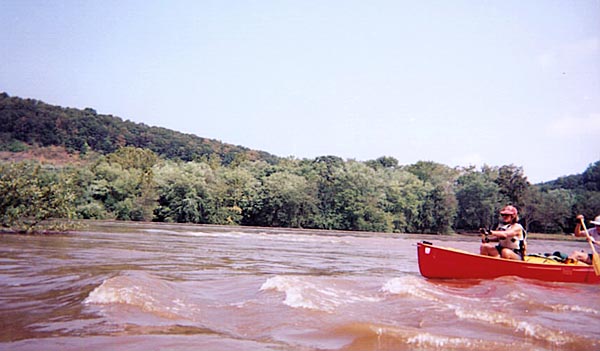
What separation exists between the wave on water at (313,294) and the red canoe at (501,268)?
9.27 ft

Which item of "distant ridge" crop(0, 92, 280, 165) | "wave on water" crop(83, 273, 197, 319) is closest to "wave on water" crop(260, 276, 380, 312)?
"wave on water" crop(83, 273, 197, 319)

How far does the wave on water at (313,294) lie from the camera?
7062mm

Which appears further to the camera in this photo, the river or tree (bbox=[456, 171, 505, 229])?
tree (bbox=[456, 171, 505, 229])

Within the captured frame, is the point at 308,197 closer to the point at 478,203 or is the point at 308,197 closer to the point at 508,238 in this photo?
the point at 478,203

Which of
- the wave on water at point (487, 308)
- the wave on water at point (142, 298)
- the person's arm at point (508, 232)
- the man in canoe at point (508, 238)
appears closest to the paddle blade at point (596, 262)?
the man in canoe at point (508, 238)

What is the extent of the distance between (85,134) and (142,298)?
3908 inches

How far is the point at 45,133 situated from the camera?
9038cm

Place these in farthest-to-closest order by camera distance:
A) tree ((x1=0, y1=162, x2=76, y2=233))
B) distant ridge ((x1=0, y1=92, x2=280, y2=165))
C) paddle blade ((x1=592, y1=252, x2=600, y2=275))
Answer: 1. distant ridge ((x1=0, y1=92, x2=280, y2=165))
2. tree ((x1=0, y1=162, x2=76, y2=233))
3. paddle blade ((x1=592, y1=252, x2=600, y2=275))

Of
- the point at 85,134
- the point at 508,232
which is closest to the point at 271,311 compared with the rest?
the point at 508,232

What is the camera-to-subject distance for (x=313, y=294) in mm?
7742

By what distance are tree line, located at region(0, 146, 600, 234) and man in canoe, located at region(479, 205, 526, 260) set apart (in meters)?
44.0

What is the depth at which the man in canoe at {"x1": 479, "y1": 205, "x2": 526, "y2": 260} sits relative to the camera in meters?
10.5

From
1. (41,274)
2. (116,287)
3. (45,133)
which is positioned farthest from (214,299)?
(45,133)

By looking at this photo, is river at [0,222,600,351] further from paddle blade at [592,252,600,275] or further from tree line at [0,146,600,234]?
tree line at [0,146,600,234]
